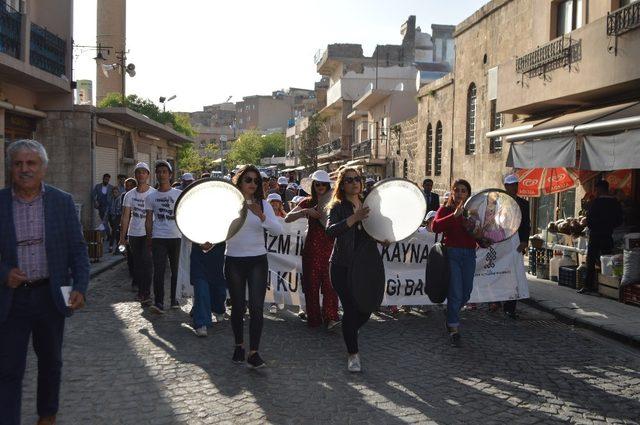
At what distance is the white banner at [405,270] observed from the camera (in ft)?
27.2

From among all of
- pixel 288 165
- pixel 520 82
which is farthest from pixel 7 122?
pixel 288 165

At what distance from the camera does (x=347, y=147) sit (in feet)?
170

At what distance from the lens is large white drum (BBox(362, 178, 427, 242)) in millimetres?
5535

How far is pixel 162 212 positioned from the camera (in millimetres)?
7816

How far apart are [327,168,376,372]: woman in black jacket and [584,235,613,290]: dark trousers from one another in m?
5.87

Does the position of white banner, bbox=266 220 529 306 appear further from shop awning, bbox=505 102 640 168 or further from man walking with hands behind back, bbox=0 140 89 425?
man walking with hands behind back, bbox=0 140 89 425

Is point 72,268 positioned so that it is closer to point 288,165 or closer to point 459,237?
point 459,237

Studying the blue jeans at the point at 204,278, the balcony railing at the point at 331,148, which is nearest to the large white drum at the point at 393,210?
the blue jeans at the point at 204,278

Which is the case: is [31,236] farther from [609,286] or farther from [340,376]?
[609,286]

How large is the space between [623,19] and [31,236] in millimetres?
10272

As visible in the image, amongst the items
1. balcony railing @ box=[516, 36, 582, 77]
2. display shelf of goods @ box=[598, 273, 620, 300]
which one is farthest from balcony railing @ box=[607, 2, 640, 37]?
display shelf of goods @ box=[598, 273, 620, 300]

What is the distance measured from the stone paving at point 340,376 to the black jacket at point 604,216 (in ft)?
9.22

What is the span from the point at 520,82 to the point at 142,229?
10.1 meters

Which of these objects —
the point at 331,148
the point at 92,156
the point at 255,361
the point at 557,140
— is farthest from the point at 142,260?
the point at 331,148
